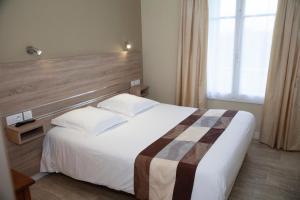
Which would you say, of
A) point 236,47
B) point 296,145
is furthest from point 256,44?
point 296,145

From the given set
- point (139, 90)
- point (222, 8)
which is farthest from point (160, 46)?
point (222, 8)

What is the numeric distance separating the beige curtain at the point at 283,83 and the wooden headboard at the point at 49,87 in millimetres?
2297

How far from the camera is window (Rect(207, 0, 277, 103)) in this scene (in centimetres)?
342

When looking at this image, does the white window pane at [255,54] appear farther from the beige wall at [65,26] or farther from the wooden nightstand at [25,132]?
the wooden nightstand at [25,132]

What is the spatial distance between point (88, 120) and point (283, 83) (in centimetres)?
263

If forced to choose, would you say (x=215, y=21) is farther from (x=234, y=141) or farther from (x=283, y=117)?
(x=234, y=141)

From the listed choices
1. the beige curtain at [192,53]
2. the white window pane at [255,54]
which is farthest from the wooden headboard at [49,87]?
the white window pane at [255,54]

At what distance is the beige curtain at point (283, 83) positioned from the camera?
3133 mm

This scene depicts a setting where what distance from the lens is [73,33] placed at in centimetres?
309

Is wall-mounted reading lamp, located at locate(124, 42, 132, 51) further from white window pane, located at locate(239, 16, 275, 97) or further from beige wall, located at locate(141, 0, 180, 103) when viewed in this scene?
white window pane, located at locate(239, 16, 275, 97)

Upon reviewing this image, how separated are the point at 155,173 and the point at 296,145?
7.89 feet

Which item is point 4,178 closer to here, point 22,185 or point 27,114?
point 22,185

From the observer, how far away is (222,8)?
3.64 meters

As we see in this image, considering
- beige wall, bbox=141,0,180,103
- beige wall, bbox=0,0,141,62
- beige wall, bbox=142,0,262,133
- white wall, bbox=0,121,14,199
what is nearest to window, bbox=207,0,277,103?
beige wall, bbox=142,0,262,133
